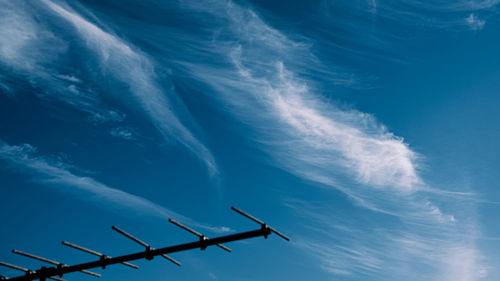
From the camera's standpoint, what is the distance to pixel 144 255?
1376 centimetres

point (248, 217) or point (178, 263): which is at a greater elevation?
point (248, 217)

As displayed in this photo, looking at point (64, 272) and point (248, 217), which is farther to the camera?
point (64, 272)

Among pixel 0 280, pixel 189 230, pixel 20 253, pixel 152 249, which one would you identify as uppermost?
pixel 189 230

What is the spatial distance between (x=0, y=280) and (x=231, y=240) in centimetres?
1496

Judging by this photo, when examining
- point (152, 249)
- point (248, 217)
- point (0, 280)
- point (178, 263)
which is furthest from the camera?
point (0, 280)

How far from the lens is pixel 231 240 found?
39.9 feet

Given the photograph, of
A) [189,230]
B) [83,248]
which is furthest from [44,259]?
[189,230]

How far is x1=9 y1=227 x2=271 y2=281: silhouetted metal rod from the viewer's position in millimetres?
11883

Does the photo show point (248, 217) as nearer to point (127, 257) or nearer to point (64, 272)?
point (127, 257)

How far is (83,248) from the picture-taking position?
14961mm

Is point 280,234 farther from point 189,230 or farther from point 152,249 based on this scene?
point 152,249

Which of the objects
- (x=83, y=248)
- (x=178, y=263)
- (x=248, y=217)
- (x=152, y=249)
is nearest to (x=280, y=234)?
(x=248, y=217)

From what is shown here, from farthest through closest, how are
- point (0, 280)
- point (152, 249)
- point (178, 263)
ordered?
point (0, 280) → point (178, 263) → point (152, 249)

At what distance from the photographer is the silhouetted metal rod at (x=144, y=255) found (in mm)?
11883
